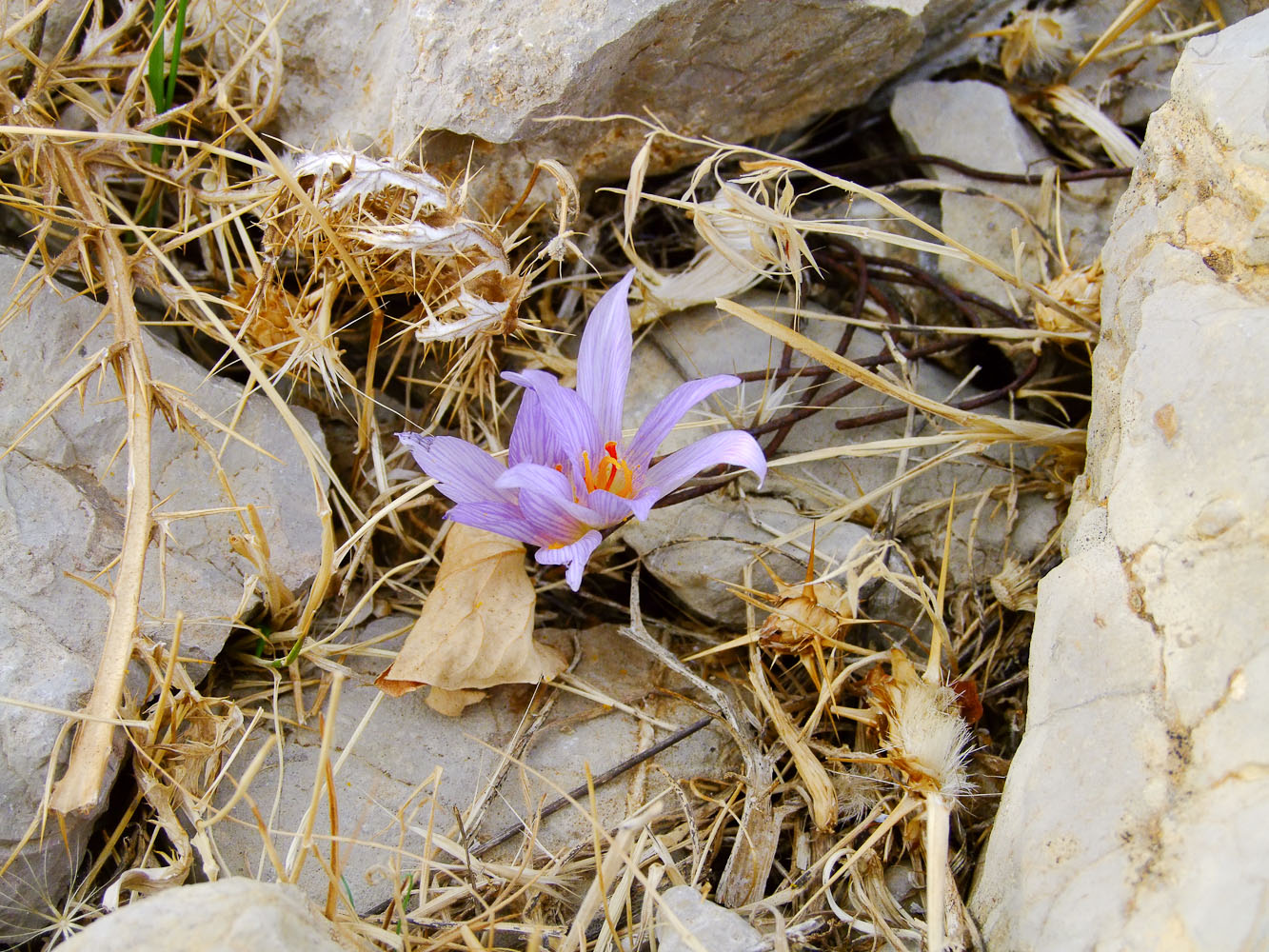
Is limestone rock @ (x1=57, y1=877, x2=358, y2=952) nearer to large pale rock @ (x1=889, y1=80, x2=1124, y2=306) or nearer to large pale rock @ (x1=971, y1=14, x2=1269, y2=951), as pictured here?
large pale rock @ (x1=971, y1=14, x2=1269, y2=951)

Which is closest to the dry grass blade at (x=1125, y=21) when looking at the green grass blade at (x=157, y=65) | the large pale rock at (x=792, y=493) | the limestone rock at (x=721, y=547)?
the large pale rock at (x=792, y=493)

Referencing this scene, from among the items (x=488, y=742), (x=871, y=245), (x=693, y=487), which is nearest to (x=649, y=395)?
(x=693, y=487)

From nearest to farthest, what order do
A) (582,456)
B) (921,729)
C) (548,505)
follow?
(921,729), (548,505), (582,456)

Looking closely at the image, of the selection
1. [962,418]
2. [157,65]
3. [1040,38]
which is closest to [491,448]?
[962,418]

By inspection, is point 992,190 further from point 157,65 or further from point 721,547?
point 157,65

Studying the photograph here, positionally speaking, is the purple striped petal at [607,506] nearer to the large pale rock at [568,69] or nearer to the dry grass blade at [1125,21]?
the large pale rock at [568,69]

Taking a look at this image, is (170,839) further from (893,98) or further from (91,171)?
(893,98)
